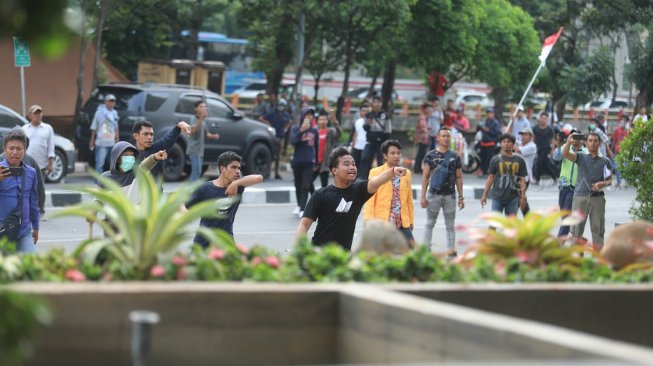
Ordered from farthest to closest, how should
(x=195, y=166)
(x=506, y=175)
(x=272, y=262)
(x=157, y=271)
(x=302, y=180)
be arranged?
1. (x=195, y=166)
2. (x=302, y=180)
3. (x=506, y=175)
4. (x=272, y=262)
5. (x=157, y=271)

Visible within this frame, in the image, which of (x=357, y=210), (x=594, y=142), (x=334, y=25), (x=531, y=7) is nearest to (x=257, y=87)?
(x=531, y=7)

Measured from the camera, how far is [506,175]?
14836 mm

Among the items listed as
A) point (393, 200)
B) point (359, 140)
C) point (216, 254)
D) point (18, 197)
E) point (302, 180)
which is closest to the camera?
point (216, 254)

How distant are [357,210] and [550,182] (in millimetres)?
17874

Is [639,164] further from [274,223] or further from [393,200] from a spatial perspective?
[274,223]

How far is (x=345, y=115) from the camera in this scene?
120 feet

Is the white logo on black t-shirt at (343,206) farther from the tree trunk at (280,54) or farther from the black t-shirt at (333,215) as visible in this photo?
the tree trunk at (280,54)

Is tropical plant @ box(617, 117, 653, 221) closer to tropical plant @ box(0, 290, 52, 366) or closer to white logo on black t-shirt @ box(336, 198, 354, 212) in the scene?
white logo on black t-shirt @ box(336, 198, 354, 212)

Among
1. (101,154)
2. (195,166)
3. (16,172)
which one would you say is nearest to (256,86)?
(101,154)

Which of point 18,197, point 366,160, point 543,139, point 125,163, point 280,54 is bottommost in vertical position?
point 366,160

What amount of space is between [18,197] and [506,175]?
6.08 m

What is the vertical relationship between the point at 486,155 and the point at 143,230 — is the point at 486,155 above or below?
below

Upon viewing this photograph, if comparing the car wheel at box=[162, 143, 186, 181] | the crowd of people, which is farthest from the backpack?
the car wheel at box=[162, 143, 186, 181]

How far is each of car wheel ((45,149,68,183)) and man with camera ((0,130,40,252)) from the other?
1093 cm
